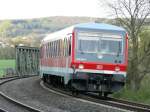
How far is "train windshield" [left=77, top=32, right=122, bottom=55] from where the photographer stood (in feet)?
68.8

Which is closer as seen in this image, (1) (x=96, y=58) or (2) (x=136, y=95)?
(1) (x=96, y=58)

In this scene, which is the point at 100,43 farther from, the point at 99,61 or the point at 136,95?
the point at 136,95

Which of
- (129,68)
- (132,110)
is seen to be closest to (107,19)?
(129,68)

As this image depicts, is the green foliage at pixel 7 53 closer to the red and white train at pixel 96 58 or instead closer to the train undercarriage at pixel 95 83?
the red and white train at pixel 96 58

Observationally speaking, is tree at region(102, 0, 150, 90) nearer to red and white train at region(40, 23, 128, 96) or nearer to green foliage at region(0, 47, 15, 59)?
red and white train at region(40, 23, 128, 96)

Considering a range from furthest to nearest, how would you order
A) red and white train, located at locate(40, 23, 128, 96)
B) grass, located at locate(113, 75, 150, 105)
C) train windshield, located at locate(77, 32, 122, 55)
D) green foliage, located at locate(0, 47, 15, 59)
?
green foliage, located at locate(0, 47, 15, 59)
grass, located at locate(113, 75, 150, 105)
train windshield, located at locate(77, 32, 122, 55)
red and white train, located at locate(40, 23, 128, 96)

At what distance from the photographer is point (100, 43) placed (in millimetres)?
21109

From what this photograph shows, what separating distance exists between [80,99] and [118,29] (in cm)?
345

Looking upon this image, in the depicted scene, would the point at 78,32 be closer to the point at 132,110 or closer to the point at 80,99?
the point at 80,99

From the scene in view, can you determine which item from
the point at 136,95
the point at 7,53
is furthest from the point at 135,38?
the point at 7,53

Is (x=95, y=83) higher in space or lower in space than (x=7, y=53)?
higher

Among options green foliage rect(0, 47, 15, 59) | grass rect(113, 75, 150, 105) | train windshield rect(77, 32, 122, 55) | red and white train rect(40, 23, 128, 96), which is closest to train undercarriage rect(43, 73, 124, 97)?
red and white train rect(40, 23, 128, 96)

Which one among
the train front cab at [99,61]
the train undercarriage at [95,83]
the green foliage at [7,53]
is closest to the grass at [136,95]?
the train undercarriage at [95,83]

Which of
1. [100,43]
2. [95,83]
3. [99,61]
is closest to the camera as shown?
[99,61]
